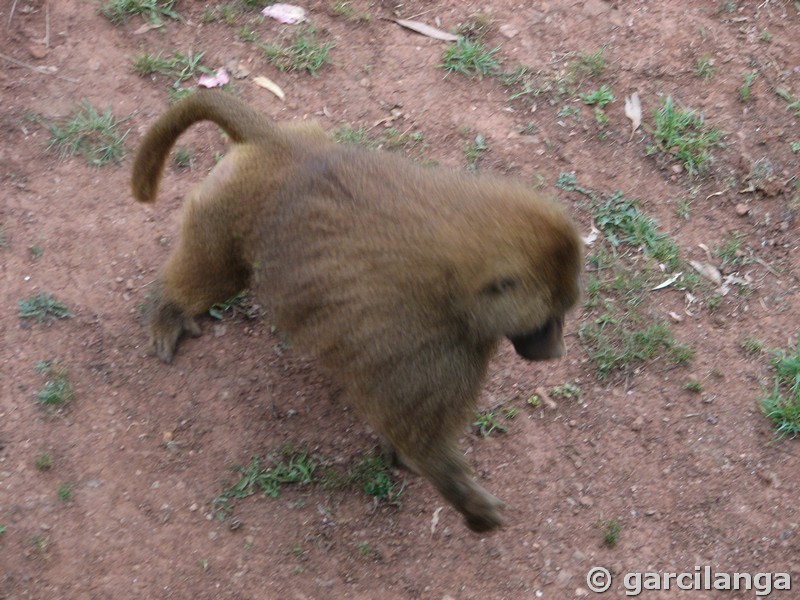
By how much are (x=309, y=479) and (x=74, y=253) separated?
1647 mm

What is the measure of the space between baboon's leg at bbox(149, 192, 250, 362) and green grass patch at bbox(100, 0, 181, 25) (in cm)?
191

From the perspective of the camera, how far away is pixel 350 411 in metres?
4.36

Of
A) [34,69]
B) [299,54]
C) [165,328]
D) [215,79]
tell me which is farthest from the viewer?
[299,54]

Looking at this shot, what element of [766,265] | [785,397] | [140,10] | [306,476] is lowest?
[306,476]

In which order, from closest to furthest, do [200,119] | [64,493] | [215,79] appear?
[200,119], [64,493], [215,79]

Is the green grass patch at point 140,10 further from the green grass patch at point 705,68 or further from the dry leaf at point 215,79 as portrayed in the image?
the green grass patch at point 705,68

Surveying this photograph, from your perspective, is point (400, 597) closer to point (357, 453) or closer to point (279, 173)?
point (357, 453)

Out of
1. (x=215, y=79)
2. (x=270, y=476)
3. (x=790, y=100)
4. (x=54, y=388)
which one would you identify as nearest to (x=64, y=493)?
(x=54, y=388)

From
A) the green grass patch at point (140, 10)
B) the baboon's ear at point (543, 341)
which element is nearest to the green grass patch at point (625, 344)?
the baboon's ear at point (543, 341)

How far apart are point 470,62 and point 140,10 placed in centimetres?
197

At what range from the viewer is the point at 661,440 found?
435 cm

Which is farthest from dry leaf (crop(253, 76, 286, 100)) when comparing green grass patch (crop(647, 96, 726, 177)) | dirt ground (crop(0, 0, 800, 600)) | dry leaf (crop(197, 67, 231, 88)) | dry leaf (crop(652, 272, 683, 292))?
dry leaf (crop(652, 272, 683, 292))

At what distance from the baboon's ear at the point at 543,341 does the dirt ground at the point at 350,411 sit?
1070 mm

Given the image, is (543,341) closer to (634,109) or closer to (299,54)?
(634,109)
